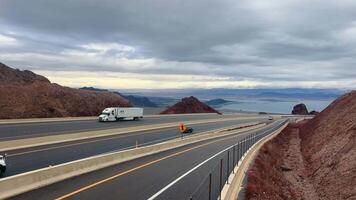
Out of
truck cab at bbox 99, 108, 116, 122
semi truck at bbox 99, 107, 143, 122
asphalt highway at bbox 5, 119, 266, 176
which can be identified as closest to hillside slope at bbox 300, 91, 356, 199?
asphalt highway at bbox 5, 119, 266, 176

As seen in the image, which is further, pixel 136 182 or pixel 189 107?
pixel 189 107

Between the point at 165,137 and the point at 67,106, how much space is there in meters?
37.4

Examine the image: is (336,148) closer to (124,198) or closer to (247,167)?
(247,167)

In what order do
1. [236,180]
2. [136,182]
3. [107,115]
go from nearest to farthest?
[136,182], [236,180], [107,115]

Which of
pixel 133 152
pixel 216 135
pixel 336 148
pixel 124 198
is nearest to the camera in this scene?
pixel 124 198

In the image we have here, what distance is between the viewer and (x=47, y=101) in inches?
3127

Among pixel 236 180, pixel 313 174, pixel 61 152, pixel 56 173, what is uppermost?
pixel 56 173

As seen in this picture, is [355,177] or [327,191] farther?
[327,191]

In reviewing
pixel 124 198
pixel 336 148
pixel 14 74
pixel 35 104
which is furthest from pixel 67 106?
pixel 124 198

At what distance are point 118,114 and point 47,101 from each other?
13797 millimetres

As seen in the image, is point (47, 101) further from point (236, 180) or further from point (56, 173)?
point (56, 173)

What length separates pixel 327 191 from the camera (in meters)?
27.6

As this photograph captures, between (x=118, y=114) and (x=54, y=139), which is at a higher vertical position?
(x=118, y=114)

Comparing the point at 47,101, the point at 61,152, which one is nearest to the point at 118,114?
the point at 47,101
